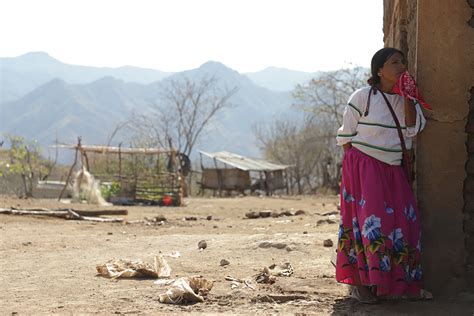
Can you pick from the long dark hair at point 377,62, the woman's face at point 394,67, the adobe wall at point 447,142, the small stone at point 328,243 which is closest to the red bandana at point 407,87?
the woman's face at point 394,67

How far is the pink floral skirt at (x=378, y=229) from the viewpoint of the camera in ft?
13.0

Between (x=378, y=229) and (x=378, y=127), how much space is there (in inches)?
23.0

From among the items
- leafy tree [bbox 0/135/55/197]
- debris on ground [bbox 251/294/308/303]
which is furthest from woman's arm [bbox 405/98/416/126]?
leafy tree [bbox 0/135/55/197]

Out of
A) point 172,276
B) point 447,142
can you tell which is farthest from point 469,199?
point 172,276

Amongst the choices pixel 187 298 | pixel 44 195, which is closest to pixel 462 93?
pixel 187 298

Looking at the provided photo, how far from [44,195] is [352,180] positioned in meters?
20.2

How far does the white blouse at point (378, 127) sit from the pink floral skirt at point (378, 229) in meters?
0.06

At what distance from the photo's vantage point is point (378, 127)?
409cm

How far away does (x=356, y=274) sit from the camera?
4.14 m

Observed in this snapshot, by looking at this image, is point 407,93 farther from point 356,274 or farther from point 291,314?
point 291,314

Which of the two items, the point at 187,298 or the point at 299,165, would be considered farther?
the point at 299,165

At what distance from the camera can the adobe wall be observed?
4242 mm

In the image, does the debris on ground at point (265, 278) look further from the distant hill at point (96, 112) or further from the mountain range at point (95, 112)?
the distant hill at point (96, 112)

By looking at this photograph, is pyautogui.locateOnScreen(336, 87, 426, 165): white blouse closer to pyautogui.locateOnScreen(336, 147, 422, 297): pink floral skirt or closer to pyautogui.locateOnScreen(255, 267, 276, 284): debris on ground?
pyautogui.locateOnScreen(336, 147, 422, 297): pink floral skirt
